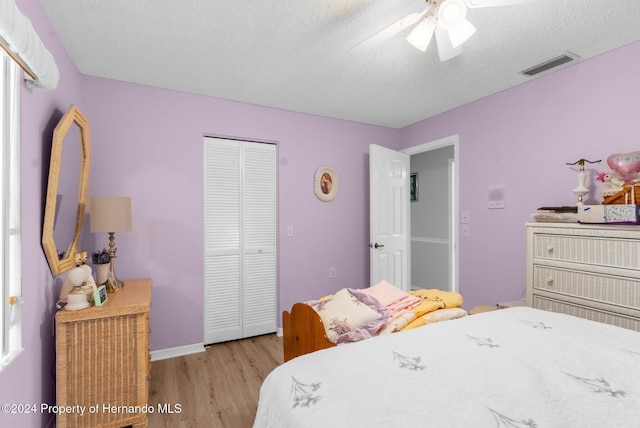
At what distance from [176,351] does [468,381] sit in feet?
9.36

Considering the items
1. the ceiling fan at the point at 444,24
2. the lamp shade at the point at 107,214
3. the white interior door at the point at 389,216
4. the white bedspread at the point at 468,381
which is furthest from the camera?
the white interior door at the point at 389,216

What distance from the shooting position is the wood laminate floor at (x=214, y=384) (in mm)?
2160

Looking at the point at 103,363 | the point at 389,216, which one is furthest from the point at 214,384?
the point at 389,216

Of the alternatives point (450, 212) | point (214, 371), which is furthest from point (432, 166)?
point (214, 371)

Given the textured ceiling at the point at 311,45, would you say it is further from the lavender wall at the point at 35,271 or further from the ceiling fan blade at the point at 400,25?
the lavender wall at the point at 35,271

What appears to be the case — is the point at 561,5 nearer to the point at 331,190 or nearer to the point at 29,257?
the point at 331,190

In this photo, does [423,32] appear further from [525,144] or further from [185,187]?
[185,187]

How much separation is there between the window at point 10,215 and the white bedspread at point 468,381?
1.22 meters

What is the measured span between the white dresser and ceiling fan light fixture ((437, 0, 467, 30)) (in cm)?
158

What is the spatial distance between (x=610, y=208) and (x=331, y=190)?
2.56m

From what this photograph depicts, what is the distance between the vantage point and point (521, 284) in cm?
298

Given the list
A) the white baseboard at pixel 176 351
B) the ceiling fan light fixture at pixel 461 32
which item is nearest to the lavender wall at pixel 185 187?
the white baseboard at pixel 176 351

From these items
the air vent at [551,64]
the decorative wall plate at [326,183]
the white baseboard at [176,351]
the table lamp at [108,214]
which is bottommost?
the white baseboard at [176,351]

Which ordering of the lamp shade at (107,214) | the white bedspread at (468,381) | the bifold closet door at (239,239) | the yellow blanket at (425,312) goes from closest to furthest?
the white bedspread at (468,381)
the yellow blanket at (425,312)
the lamp shade at (107,214)
the bifold closet door at (239,239)
